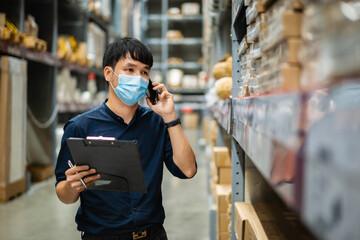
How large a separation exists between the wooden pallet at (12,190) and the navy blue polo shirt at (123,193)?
8.82ft

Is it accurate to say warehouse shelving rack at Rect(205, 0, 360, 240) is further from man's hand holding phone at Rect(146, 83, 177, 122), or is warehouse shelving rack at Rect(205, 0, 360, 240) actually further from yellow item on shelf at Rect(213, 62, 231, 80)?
yellow item on shelf at Rect(213, 62, 231, 80)

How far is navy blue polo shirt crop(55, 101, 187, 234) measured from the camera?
4.97 ft

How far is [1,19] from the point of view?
3824 mm

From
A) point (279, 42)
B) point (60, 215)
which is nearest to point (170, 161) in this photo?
point (279, 42)

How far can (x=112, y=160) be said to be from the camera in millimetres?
1320

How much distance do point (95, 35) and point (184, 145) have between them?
6208 millimetres

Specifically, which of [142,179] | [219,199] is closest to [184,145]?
[142,179]

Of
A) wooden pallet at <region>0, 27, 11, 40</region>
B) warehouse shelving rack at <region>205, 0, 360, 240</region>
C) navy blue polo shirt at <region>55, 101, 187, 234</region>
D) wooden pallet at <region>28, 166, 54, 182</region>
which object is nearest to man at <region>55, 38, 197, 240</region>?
navy blue polo shirt at <region>55, 101, 187, 234</region>

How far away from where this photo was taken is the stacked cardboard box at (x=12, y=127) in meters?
3.94

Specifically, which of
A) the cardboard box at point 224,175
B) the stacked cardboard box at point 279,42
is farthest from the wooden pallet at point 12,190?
the stacked cardboard box at point 279,42

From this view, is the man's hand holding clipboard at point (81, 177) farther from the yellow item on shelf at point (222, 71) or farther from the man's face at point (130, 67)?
the yellow item on shelf at point (222, 71)

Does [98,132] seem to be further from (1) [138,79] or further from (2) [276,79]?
(2) [276,79]

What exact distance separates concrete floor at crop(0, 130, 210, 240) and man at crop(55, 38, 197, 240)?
1625mm

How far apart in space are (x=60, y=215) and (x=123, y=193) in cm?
232
